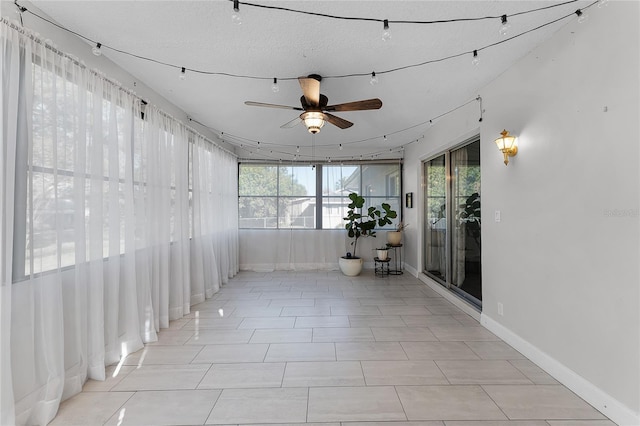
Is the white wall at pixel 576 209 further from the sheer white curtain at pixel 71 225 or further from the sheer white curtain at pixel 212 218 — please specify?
the sheer white curtain at pixel 212 218

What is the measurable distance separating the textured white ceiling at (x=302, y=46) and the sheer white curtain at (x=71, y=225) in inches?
15.7

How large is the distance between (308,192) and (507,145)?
4.19 metres

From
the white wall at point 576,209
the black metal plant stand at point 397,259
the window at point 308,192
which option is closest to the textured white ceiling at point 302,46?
the white wall at point 576,209

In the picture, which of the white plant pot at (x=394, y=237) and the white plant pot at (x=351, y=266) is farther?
the white plant pot at (x=394, y=237)

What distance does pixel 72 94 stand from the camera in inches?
82.7

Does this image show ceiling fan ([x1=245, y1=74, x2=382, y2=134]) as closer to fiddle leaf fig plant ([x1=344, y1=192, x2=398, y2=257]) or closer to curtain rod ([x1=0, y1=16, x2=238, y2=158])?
curtain rod ([x1=0, y1=16, x2=238, y2=158])

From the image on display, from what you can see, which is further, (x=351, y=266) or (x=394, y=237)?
(x=394, y=237)

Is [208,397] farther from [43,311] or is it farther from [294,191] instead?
[294,191]

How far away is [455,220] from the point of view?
13.4ft

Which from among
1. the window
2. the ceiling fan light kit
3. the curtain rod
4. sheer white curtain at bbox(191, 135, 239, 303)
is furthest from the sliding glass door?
the curtain rod

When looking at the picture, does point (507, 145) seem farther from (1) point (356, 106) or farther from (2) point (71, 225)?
(2) point (71, 225)

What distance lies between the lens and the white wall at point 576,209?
1769mm

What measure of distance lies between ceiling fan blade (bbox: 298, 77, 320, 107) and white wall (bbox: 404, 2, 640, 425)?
186cm

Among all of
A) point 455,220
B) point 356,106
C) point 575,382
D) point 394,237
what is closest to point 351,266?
point 394,237
